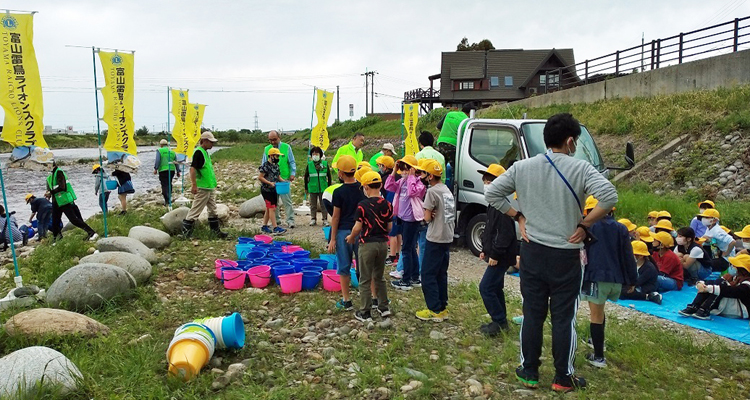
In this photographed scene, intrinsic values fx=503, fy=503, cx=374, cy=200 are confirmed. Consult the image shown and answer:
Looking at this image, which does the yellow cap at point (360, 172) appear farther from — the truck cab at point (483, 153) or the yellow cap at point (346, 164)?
the truck cab at point (483, 153)

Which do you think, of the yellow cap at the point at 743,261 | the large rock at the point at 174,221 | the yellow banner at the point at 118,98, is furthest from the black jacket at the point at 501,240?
the yellow banner at the point at 118,98

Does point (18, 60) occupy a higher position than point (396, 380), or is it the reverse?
point (18, 60)

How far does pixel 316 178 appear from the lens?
9898 mm

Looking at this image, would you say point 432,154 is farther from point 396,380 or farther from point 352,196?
point 396,380

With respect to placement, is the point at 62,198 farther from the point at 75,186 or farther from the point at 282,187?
the point at 75,186

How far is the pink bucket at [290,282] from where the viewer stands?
5.91 metres

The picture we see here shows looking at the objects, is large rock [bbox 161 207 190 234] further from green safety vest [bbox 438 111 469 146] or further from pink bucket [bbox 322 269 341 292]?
green safety vest [bbox 438 111 469 146]

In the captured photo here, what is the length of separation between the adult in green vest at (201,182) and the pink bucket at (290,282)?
10.9ft

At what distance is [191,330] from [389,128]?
35.1 m

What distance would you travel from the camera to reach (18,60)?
5.84m

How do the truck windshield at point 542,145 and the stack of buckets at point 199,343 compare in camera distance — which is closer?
the stack of buckets at point 199,343

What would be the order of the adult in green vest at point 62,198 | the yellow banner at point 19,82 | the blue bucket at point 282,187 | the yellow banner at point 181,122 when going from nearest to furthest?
the yellow banner at point 19,82 → the adult in green vest at point 62,198 → the blue bucket at point 282,187 → the yellow banner at point 181,122

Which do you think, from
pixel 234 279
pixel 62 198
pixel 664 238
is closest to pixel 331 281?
pixel 234 279

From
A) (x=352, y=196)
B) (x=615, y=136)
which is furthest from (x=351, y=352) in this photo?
(x=615, y=136)
